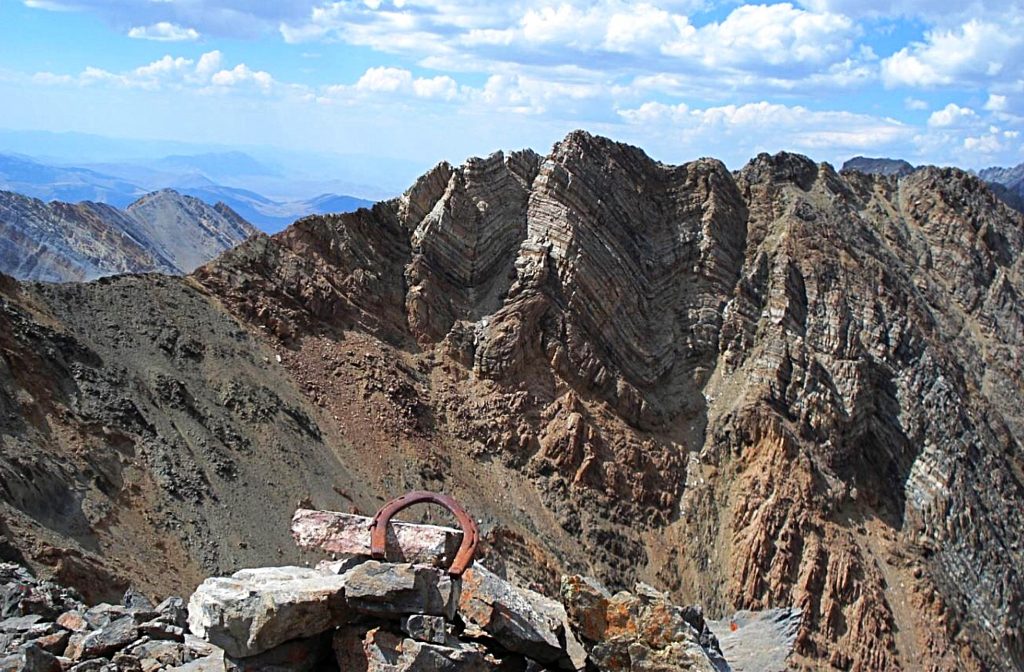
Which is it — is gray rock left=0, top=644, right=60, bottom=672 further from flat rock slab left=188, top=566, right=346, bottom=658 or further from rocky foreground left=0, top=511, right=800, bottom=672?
flat rock slab left=188, top=566, right=346, bottom=658

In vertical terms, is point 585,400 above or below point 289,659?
below

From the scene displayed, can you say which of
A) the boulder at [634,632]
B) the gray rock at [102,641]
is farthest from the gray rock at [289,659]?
the boulder at [634,632]

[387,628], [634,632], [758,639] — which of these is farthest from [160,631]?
[758,639]

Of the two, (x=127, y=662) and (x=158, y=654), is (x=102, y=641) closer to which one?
(x=127, y=662)

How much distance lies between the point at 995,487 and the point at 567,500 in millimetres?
22671

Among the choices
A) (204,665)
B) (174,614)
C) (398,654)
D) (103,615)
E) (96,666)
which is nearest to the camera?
(398,654)

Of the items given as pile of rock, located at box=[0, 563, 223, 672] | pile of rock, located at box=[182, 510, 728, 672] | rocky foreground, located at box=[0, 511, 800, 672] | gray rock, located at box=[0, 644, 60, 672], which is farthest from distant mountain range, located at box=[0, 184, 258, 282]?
pile of rock, located at box=[182, 510, 728, 672]

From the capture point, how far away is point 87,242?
96250 mm

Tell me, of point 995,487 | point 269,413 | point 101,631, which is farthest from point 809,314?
point 101,631

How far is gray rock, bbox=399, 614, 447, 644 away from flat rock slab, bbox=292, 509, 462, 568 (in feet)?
3.67

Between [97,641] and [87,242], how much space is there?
9354 centimetres

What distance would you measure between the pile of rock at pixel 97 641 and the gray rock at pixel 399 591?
2.10m

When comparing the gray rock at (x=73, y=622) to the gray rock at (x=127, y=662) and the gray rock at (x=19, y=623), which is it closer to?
the gray rock at (x=19, y=623)

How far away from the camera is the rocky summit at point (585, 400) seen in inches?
1332
